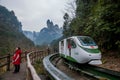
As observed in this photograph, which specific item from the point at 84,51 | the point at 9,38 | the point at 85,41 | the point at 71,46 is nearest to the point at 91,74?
the point at 84,51

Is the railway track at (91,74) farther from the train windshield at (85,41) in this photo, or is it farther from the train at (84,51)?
the train windshield at (85,41)

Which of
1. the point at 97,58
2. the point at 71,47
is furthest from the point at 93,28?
the point at 97,58

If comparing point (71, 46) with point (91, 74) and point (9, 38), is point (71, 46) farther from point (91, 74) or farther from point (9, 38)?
point (9, 38)

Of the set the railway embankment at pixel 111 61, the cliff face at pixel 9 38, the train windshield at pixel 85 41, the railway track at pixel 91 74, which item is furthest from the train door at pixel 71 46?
the cliff face at pixel 9 38

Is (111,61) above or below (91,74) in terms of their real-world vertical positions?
above

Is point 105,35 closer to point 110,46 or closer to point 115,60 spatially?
point 110,46

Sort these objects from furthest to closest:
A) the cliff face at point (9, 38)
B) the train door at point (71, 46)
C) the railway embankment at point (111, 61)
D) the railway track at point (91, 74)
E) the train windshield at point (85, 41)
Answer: the cliff face at point (9, 38) → the train door at point (71, 46) → the train windshield at point (85, 41) → the railway embankment at point (111, 61) → the railway track at point (91, 74)

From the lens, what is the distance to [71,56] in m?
19.9

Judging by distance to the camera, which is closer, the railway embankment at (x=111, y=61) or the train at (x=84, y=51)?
the train at (x=84, y=51)

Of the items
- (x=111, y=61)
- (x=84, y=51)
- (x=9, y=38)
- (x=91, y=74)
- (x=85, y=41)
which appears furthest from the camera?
(x=9, y=38)

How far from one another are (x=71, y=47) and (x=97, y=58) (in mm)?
2935

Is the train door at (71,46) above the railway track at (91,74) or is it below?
above

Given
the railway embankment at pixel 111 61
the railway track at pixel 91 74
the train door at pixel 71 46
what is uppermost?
the train door at pixel 71 46

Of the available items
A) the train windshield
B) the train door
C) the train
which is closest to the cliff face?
the train door
